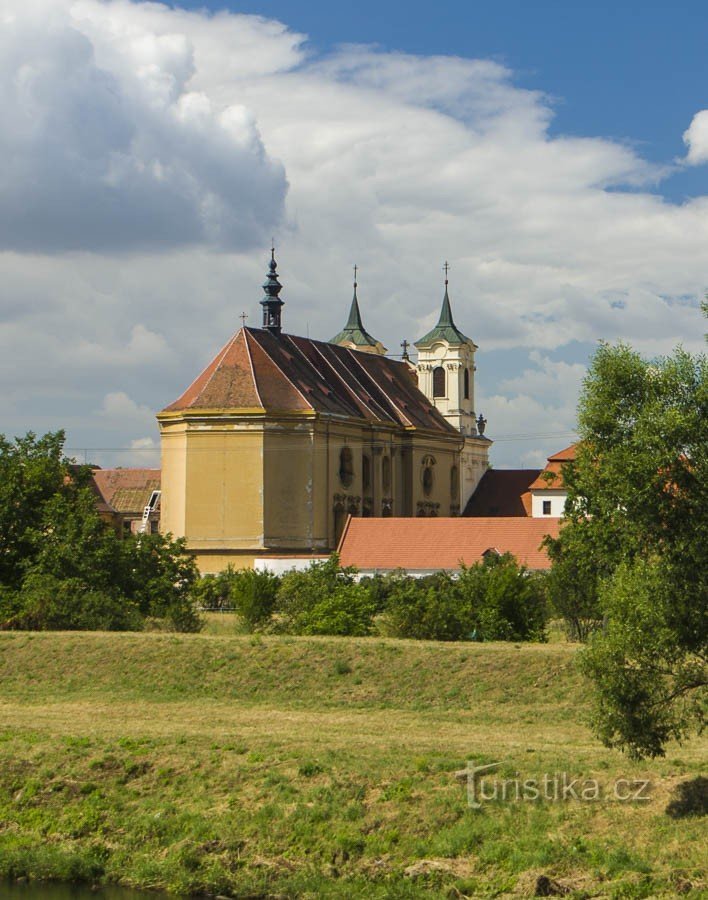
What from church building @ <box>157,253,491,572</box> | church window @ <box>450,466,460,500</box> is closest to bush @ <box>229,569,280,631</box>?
church building @ <box>157,253,491,572</box>

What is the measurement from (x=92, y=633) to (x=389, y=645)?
366 inches

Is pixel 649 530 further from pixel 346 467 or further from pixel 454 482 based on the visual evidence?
pixel 454 482

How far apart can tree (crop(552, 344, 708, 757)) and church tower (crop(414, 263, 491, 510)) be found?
8403 centimetres

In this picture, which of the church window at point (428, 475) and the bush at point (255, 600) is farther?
the church window at point (428, 475)

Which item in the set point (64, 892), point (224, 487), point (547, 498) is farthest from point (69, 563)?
point (547, 498)

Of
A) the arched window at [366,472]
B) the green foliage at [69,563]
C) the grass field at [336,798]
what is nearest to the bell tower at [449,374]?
the arched window at [366,472]

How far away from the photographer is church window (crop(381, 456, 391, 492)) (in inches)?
3484

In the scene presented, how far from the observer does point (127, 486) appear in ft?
390

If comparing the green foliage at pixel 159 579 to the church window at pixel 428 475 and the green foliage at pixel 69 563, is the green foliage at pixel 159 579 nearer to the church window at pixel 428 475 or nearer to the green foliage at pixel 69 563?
the green foliage at pixel 69 563

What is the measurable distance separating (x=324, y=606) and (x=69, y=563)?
342 inches

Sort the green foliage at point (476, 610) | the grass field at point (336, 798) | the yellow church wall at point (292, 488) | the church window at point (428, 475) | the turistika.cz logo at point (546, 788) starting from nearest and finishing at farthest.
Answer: the grass field at point (336, 798), the turistika.cz logo at point (546, 788), the green foliage at point (476, 610), the yellow church wall at point (292, 488), the church window at point (428, 475)

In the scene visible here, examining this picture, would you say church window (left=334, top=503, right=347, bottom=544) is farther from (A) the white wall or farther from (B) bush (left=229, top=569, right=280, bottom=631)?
(B) bush (left=229, top=569, right=280, bottom=631)

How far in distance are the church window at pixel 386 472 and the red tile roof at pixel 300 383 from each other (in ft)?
8.51

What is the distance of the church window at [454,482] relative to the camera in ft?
324
